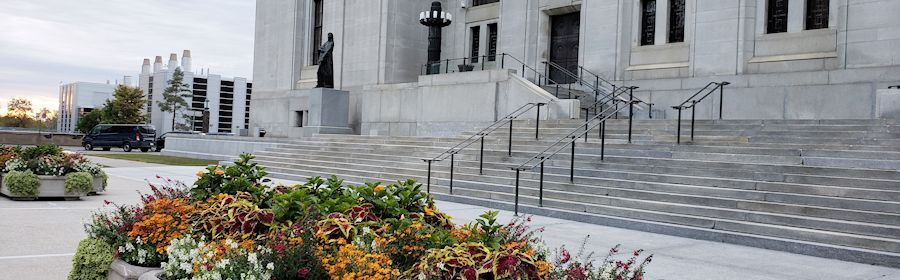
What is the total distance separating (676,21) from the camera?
952 inches

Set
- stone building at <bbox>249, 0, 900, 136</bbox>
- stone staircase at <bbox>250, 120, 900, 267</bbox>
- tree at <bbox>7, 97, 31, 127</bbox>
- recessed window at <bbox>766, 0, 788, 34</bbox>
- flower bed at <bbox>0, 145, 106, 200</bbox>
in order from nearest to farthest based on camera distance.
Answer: stone staircase at <bbox>250, 120, 900, 267</bbox> → flower bed at <bbox>0, 145, 106, 200</bbox> → stone building at <bbox>249, 0, 900, 136</bbox> → recessed window at <bbox>766, 0, 788, 34</bbox> → tree at <bbox>7, 97, 31, 127</bbox>

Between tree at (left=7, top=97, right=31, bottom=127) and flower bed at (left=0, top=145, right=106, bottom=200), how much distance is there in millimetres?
145208

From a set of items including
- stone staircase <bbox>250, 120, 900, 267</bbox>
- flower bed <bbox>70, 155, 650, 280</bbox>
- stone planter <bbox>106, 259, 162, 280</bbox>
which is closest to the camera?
flower bed <bbox>70, 155, 650, 280</bbox>

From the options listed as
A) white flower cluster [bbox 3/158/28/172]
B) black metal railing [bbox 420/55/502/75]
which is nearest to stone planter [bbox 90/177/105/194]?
white flower cluster [bbox 3/158/28/172]

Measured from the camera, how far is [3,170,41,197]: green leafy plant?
44.9 feet

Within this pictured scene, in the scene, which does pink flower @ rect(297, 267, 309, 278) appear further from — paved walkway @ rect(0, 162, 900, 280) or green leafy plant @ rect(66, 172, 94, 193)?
green leafy plant @ rect(66, 172, 94, 193)

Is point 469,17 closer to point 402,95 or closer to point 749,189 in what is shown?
point 402,95

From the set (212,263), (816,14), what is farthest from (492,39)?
(212,263)

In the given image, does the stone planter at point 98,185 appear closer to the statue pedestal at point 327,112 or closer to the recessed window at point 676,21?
the statue pedestal at point 327,112

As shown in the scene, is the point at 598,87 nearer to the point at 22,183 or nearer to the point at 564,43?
the point at 564,43

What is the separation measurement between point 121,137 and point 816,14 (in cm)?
4192

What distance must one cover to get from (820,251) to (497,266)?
23.7 feet

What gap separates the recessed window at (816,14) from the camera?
2059 centimetres

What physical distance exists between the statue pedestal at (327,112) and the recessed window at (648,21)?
535 inches
